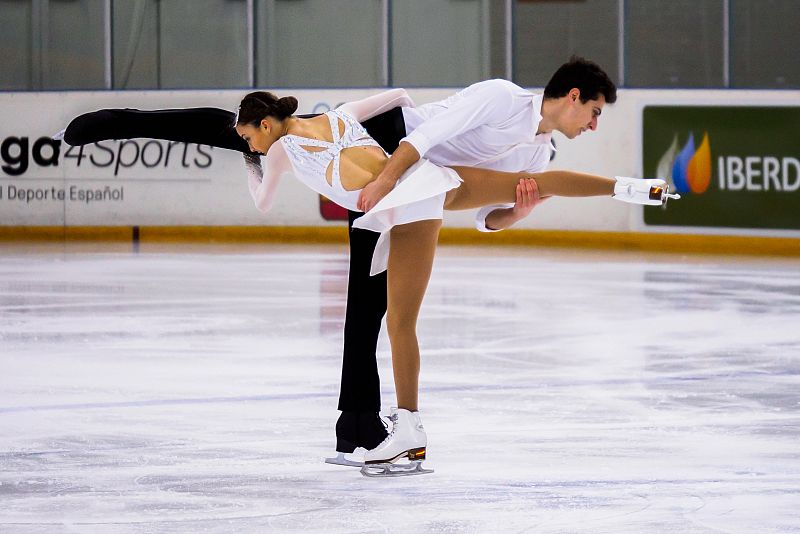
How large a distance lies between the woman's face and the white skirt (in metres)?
0.35

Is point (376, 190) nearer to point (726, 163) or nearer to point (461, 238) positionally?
point (726, 163)

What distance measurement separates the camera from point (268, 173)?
4.25m

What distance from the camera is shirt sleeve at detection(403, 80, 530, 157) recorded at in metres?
4.02

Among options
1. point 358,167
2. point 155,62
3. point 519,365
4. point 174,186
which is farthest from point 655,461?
point 155,62

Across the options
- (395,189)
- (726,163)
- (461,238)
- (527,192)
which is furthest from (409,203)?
(461,238)

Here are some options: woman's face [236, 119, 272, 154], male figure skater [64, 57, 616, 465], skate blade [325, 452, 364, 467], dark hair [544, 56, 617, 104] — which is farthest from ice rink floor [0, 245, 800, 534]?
dark hair [544, 56, 617, 104]

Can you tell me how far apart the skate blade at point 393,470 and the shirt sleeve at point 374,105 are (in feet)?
Answer: 3.26

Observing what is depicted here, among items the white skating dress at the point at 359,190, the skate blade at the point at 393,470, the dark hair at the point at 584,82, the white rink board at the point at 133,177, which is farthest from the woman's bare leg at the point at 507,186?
the white rink board at the point at 133,177

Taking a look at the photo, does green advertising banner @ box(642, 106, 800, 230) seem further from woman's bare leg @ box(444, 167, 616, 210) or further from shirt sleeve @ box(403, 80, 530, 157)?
shirt sleeve @ box(403, 80, 530, 157)

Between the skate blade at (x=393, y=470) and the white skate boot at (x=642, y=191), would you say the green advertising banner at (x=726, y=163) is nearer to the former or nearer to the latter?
the white skate boot at (x=642, y=191)

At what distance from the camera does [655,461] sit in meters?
4.45

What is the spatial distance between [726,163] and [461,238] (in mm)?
2470

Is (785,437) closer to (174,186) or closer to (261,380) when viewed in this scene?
(261,380)

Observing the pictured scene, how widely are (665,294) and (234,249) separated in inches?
185
